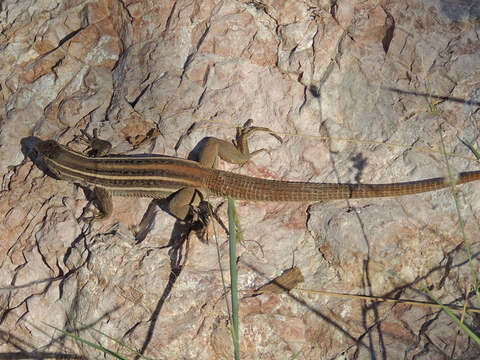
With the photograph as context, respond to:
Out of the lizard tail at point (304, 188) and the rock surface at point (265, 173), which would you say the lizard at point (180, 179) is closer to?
the lizard tail at point (304, 188)

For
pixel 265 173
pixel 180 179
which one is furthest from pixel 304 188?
pixel 180 179

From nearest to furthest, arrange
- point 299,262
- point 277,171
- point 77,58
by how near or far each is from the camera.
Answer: point 299,262 → point 277,171 → point 77,58

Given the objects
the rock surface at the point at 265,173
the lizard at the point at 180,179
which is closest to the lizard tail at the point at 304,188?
the lizard at the point at 180,179

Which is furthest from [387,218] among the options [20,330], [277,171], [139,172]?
[20,330]

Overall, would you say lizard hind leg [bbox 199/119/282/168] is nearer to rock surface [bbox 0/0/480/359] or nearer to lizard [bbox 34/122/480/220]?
lizard [bbox 34/122/480/220]

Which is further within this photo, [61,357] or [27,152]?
[27,152]

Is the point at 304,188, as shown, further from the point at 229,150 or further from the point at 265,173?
the point at 229,150

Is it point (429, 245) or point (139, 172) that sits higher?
point (139, 172)

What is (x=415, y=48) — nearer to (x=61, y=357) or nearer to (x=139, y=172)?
(x=139, y=172)
